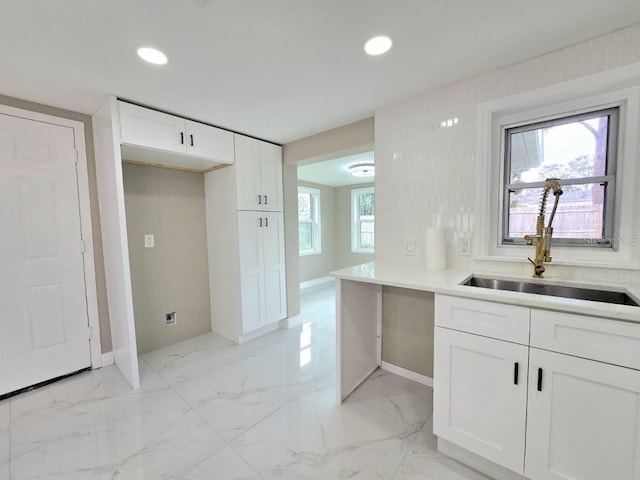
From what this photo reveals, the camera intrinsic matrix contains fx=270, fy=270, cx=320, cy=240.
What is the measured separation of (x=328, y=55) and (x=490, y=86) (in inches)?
41.9

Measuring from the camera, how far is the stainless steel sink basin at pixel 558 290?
136 cm

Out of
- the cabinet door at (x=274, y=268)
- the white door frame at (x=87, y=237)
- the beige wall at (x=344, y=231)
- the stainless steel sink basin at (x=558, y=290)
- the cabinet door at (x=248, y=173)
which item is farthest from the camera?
the beige wall at (x=344, y=231)

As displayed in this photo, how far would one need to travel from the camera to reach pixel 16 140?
1961 mm

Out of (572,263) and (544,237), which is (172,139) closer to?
(544,237)

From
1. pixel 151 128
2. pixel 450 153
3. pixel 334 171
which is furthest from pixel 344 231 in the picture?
pixel 151 128

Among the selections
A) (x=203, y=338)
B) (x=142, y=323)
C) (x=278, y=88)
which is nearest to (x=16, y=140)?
(x=142, y=323)

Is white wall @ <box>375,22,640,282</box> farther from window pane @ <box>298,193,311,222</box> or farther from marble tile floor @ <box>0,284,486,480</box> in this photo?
window pane @ <box>298,193,311,222</box>

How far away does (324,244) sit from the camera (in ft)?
19.1

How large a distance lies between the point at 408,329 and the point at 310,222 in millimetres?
3682

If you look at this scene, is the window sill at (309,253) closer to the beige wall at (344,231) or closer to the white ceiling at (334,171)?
the beige wall at (344,231)

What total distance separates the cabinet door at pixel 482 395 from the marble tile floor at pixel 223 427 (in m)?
0.21

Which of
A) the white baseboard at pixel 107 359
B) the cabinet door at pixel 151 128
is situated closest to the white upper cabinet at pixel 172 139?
the cabinet door at pixel 151 128

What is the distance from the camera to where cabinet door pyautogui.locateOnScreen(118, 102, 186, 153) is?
6.48 feet

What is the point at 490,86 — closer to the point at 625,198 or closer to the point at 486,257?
the point at 625,198
